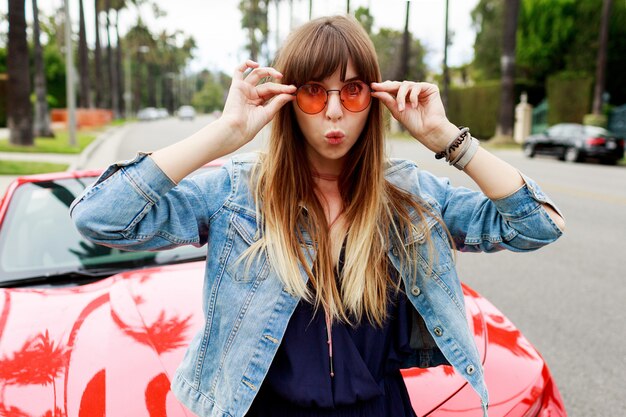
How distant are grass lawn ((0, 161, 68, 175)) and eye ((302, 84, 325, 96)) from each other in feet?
38.8

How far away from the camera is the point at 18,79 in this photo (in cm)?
1641

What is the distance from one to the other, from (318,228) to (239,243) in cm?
22

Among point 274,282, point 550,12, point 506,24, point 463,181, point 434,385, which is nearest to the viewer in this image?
point 274,282

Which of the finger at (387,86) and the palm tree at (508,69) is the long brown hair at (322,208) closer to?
the finger at (387,86)

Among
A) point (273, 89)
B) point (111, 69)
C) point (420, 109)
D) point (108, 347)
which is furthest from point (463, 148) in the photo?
point (111, 69)

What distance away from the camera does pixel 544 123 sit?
29625mm

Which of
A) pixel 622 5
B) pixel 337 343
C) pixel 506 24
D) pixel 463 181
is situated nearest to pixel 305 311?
pixel 337 343

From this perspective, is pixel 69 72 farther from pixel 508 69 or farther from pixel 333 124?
pixel 508 69

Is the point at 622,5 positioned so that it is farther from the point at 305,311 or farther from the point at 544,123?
the point at 305,311

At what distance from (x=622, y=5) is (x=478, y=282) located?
102 ft

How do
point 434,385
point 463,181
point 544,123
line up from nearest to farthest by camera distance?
point 434,385, point 463,181, point 544,123

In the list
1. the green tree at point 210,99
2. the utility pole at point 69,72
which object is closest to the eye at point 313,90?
the utility pole at point 69,72

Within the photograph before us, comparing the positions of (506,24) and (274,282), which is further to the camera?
(506,24)

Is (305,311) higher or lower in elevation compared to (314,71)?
lower
